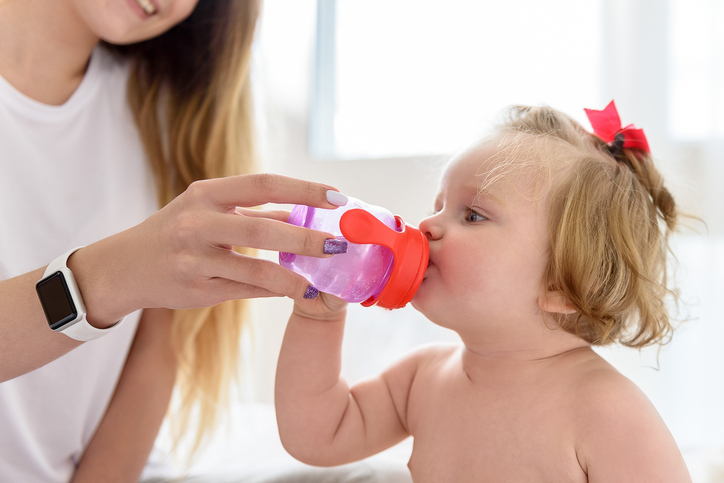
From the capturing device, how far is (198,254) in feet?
2.06

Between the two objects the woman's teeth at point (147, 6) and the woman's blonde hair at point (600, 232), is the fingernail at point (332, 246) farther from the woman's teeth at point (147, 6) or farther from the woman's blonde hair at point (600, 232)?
the woman's teeth at point (147, 6)

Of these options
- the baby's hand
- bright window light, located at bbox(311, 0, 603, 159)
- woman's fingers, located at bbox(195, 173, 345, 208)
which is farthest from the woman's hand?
bright window light, located at bbox(311, 0, 603, 159)

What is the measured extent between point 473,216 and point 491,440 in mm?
335

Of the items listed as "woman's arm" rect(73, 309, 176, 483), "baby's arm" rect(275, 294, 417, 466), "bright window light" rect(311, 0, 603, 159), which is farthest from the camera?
"bright window light" rect(311, 0, 603, 159)

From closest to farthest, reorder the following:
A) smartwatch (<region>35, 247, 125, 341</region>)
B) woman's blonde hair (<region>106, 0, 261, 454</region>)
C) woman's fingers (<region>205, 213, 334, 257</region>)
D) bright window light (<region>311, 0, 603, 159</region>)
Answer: woman's fingers (<region>205, 213, 334, 257</region>)
smartwatch (<region>35, 247, 125, 341</region>)
woman's blonde hair (<region>106, 0, 261, 454</region>)
bright window light (<region>311, 0, 603, 159</region>)

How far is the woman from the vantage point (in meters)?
0.64

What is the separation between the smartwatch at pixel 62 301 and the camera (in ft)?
2.31

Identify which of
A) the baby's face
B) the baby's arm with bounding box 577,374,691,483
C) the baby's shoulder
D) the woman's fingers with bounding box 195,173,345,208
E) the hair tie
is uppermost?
the woman's fingers with bounding box 195,173,345,208

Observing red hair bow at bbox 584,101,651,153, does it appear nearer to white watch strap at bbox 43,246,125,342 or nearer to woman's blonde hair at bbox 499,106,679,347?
woman's blonde hair at bbox 499,106,679,347

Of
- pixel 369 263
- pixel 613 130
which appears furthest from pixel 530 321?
pixel 613 130

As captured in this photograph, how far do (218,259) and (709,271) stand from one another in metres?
1.49

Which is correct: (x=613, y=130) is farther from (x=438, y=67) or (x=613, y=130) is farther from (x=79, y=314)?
(x=438, y=67)

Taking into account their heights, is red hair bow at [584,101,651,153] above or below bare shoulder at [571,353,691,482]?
above

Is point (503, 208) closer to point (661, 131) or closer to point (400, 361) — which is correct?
point (400, 361)
